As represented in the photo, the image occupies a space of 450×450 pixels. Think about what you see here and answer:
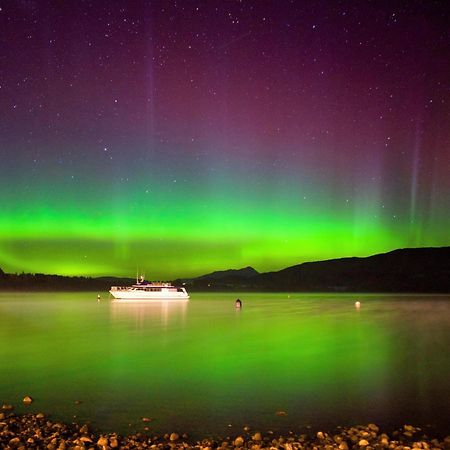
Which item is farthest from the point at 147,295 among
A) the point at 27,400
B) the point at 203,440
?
the point at 203,440

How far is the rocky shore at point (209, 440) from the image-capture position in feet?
35.0

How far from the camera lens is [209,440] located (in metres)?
11.5

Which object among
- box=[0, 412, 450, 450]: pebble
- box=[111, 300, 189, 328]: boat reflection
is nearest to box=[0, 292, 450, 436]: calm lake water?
box=[0, 412, 450, 450]: pebble

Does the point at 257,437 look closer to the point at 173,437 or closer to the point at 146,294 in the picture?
the point at 173,437

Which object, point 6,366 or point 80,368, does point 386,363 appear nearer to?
point 80,368

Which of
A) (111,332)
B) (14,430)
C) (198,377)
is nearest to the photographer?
(14,430)

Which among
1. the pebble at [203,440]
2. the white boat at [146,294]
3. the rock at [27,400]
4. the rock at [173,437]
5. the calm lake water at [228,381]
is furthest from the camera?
the white boat at [146,294]

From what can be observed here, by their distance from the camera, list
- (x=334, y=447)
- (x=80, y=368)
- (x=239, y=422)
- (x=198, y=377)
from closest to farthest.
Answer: (x=334, y=447), (x=239, y=422), (x=198, y=377), (x=80, y=368)

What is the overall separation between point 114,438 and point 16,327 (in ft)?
124

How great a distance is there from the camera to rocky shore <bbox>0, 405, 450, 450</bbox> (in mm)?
10664

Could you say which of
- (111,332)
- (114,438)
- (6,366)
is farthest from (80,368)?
(111,332)

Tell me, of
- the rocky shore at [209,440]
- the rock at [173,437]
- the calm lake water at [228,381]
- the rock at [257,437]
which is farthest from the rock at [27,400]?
the rock at [257,437]

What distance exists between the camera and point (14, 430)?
467 inches

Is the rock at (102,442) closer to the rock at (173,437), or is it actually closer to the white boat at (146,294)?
the rock at (173,437)
